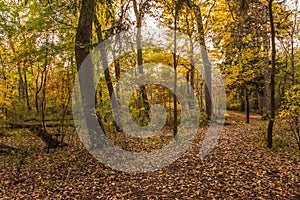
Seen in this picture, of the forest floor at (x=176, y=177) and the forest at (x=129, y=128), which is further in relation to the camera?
the forest at (x=129, y=128)

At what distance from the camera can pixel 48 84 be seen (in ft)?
32.8

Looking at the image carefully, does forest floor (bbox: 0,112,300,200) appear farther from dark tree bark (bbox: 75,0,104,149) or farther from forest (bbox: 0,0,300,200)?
dark tree bark (bbox: 75,0,104,149)

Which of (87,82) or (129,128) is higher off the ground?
(87,82)

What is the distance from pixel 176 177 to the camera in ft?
15.6

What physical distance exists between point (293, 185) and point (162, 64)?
9.67 meters

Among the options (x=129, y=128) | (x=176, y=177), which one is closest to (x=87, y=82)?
(x=129, y=128)

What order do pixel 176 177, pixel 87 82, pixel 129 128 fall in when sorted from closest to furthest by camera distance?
1. pixel 176 177
2. pixel 87 82
3. pixel 129 128

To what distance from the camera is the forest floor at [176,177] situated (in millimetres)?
4051

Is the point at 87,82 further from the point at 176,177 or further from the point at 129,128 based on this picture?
the point at 176,177

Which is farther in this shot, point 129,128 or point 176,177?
point 129,128

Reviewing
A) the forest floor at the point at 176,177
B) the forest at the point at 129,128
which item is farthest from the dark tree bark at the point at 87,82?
the forest floor at the point at 176,177

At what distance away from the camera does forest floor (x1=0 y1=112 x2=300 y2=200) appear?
13.3ft

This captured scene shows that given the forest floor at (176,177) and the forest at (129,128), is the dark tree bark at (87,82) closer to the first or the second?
the forest at (129,128)

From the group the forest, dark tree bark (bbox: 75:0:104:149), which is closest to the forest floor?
the forest
